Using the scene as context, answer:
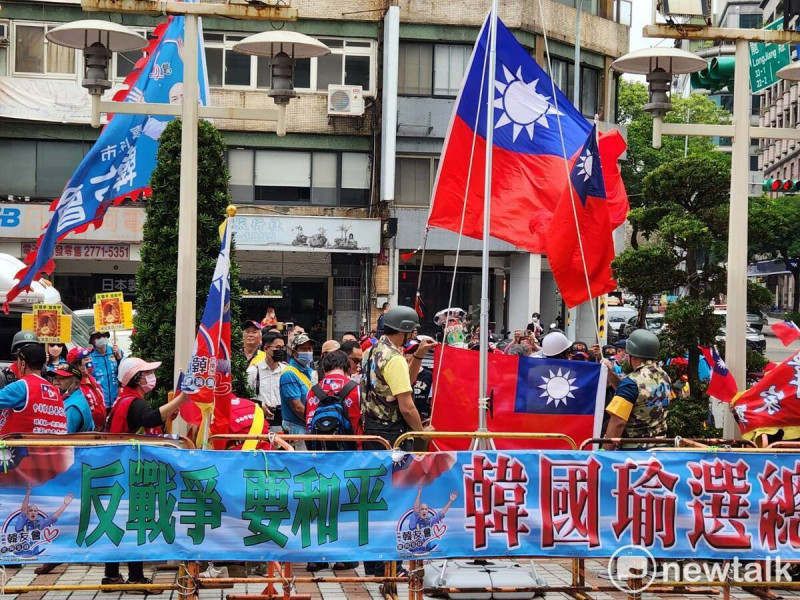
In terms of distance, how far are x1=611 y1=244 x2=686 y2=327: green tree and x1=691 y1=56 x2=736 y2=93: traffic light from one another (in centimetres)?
438

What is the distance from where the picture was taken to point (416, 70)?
102ft

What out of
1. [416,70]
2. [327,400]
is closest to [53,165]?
[416,70]

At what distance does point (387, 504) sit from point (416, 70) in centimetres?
2505

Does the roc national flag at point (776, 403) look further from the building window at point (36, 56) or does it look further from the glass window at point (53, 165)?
the building window at point (36, 56)

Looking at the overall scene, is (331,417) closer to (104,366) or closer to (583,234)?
(583,234)

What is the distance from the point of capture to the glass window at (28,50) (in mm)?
29719

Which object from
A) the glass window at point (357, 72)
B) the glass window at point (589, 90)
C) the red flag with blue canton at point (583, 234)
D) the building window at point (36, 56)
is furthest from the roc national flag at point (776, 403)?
the glass window at point (589, 90)

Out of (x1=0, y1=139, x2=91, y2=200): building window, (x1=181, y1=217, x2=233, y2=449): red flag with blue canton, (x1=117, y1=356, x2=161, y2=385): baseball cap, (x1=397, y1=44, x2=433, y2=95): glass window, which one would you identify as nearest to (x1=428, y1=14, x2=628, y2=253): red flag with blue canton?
(x1=181, y1=217, x2=233, y2=449): red flag with blue canton

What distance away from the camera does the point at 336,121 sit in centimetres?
3111

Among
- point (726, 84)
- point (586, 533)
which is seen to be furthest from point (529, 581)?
point (726, 84)

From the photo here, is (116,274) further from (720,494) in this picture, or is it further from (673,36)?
(720,494)

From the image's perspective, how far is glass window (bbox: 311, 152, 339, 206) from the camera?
31.4 metres

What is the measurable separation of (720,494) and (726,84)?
5.78 m

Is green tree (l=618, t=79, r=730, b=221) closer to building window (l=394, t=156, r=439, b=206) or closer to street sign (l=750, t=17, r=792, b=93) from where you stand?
building window (l=394, t=156, r=439, b=206)
